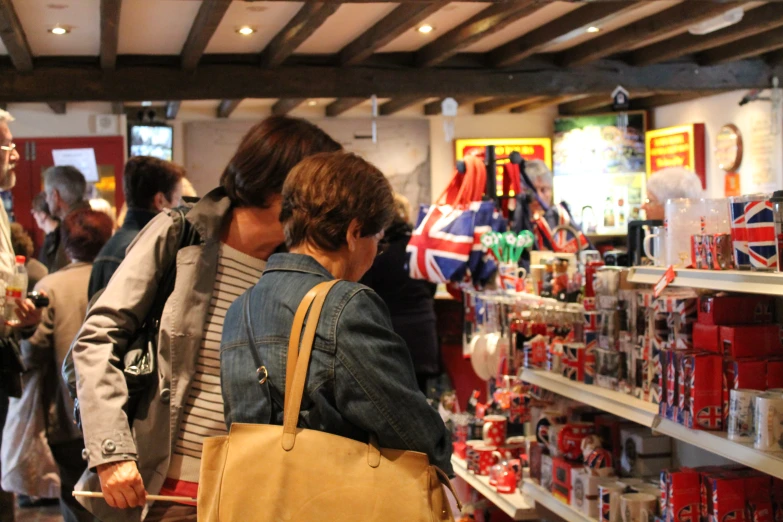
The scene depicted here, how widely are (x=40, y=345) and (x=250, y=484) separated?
9.69 feet

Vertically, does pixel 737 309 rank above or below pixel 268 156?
below

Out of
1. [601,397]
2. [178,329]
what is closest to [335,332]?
[178,329]

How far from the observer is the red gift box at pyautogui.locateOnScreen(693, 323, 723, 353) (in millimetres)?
2553

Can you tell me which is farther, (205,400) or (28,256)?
(28,256)

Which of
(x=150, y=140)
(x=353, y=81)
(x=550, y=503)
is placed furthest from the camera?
(x=150, y=140)

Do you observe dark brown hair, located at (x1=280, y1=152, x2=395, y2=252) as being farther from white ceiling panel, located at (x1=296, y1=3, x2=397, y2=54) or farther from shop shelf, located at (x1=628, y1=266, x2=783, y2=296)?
white ceiling panel, located at (x1=296, y1=3, x2=397, y2=54)

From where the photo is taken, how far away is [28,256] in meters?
5.43

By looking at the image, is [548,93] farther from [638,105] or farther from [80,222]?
[80,222]

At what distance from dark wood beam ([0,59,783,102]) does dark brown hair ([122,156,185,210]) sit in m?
3.62

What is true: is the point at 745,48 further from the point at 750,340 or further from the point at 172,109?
the point at 750,340

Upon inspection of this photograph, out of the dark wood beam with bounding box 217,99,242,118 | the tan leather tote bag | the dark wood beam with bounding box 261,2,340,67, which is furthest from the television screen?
the tan leather tote bag

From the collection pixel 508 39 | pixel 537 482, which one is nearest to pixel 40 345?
pixel 537 482

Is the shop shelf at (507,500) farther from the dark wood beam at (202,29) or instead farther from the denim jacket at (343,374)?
the dark wood beam at (202,29)

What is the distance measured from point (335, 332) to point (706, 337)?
4.56ft
